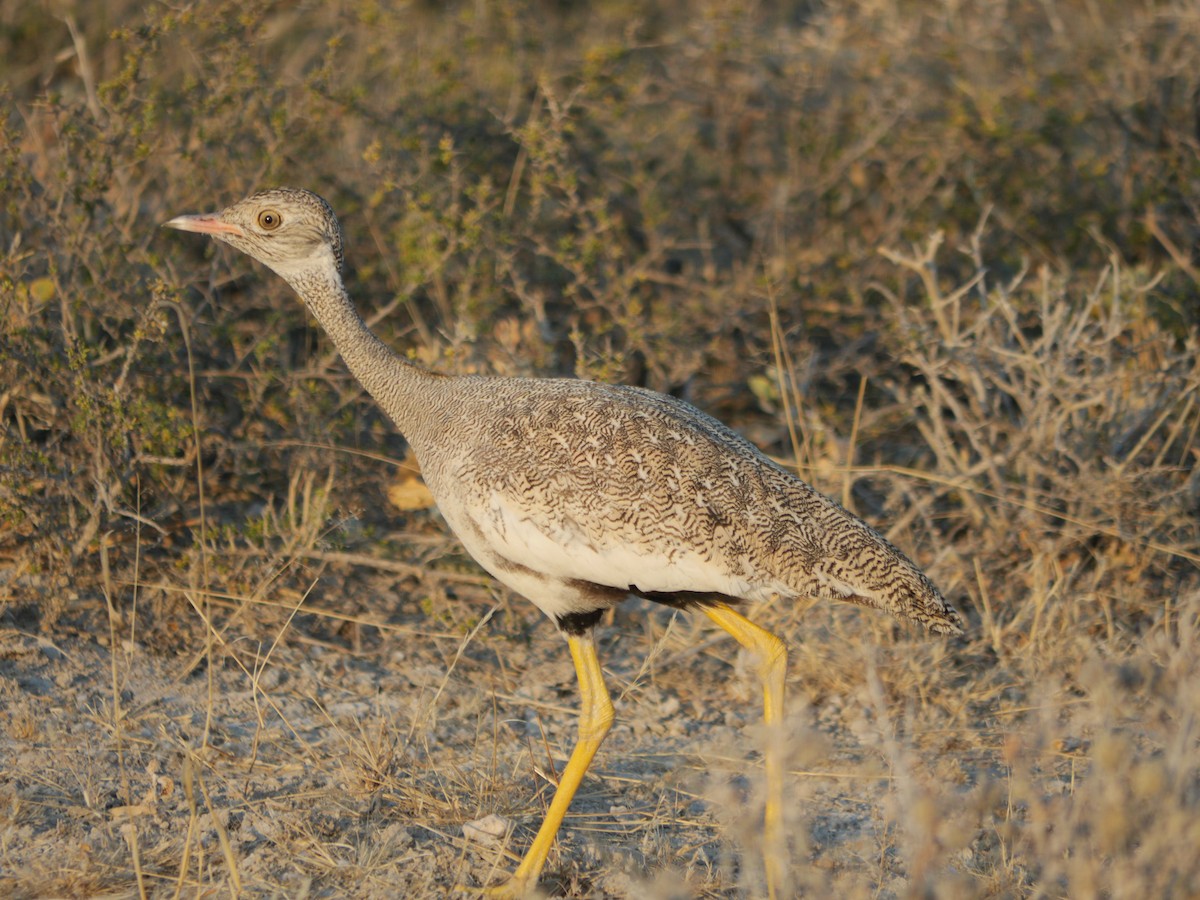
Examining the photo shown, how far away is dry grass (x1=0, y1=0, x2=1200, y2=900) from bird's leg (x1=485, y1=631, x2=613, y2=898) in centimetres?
13

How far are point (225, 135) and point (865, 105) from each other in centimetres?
315

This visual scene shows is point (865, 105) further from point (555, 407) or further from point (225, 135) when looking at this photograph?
point (555, 407)

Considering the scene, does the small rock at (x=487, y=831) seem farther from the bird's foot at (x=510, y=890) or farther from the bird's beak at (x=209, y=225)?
the bird's beak at (x=209, y=225)

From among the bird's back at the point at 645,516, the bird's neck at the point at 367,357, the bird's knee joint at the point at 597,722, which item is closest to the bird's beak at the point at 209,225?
the bird's neck at the point at 367,357

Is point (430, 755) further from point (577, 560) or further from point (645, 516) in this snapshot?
point (645, 516)

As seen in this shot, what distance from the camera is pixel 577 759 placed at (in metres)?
3.42

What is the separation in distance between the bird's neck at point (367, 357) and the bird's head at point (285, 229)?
39 mm

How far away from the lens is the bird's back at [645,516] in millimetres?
3178

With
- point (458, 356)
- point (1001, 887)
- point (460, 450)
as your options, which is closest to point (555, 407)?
point (460, 450)

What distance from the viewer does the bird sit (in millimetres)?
3180

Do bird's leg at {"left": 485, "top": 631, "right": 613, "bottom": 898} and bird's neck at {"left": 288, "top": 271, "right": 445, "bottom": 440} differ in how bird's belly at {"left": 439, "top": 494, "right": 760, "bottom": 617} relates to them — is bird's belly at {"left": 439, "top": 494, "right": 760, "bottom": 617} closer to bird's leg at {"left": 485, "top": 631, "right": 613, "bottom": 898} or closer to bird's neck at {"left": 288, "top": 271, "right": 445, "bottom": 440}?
bird's leg at {"left": 485, "top": 631, "right": 613, "bottom": 898}

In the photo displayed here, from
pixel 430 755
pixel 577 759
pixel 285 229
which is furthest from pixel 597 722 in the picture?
pixel 285 229

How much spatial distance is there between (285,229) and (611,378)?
1.31 meters

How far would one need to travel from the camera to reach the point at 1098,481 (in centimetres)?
448
